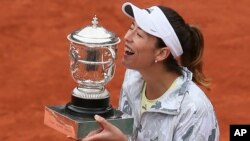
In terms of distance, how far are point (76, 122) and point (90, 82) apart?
34 cm

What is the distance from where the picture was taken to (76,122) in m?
4.05

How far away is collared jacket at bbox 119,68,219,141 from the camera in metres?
4.26

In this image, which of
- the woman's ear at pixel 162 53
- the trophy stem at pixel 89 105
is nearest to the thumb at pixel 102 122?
the trophy stem at pixel 89 105

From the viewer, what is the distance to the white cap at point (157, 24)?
4.29 metres

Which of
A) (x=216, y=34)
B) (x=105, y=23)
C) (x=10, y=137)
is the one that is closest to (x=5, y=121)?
(x=10, y=137)

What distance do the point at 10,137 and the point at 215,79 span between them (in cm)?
234

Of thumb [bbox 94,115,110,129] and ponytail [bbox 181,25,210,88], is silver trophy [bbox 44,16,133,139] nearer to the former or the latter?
thumb [bbox 94,115,110,129]

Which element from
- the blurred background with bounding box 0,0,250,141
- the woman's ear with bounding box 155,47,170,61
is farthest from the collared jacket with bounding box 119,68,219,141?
the blurred background with bounding box 0,0,250,141

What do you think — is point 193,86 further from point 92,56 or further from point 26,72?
point 26,72

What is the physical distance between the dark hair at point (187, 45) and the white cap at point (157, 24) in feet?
0.13

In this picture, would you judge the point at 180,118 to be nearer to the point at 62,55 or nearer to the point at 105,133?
the point at 105,133

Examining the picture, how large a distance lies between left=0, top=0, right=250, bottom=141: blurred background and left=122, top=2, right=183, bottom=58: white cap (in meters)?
2.95

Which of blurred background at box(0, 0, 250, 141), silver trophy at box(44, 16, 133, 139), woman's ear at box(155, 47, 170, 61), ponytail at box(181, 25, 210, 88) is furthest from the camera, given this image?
blurred background at box(0, 0, 250, 141)

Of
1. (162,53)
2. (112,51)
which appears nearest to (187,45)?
(162,53)
